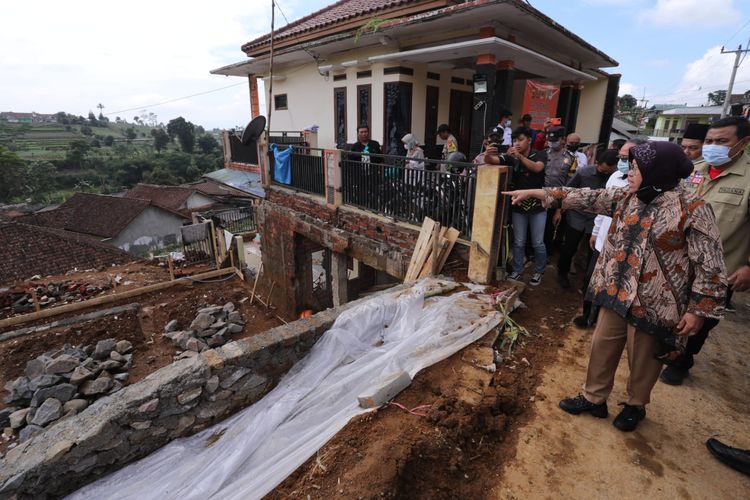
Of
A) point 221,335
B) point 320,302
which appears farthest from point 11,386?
point 320,302

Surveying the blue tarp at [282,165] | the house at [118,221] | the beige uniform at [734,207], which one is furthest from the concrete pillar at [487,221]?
the house at [118,221]

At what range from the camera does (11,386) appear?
5.65 meters

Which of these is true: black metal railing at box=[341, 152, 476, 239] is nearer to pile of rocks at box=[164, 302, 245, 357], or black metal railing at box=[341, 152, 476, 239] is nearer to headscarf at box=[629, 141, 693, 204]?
headscarf at box=[629, 141, 693, 204]

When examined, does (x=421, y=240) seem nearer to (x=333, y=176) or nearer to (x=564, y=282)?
(x=564, y=282)

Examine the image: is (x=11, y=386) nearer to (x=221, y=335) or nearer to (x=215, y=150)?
(x=221, y=335)

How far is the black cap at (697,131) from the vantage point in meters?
2.94

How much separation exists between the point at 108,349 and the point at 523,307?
747 cm

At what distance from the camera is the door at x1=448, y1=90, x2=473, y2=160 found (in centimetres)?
921

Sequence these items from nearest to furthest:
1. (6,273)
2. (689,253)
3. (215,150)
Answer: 1. (689,253)
2. (6,273)
3. (215,150)

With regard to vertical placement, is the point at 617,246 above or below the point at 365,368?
above

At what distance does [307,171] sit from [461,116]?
4.66 metres

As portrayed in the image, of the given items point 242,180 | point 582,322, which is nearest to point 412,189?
point 582,322

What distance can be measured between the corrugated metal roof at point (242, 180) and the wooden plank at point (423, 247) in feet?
19.0

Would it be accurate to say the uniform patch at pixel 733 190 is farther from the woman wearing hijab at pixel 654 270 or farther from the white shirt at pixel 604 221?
the woman wearing hijab at pixel 654 270
